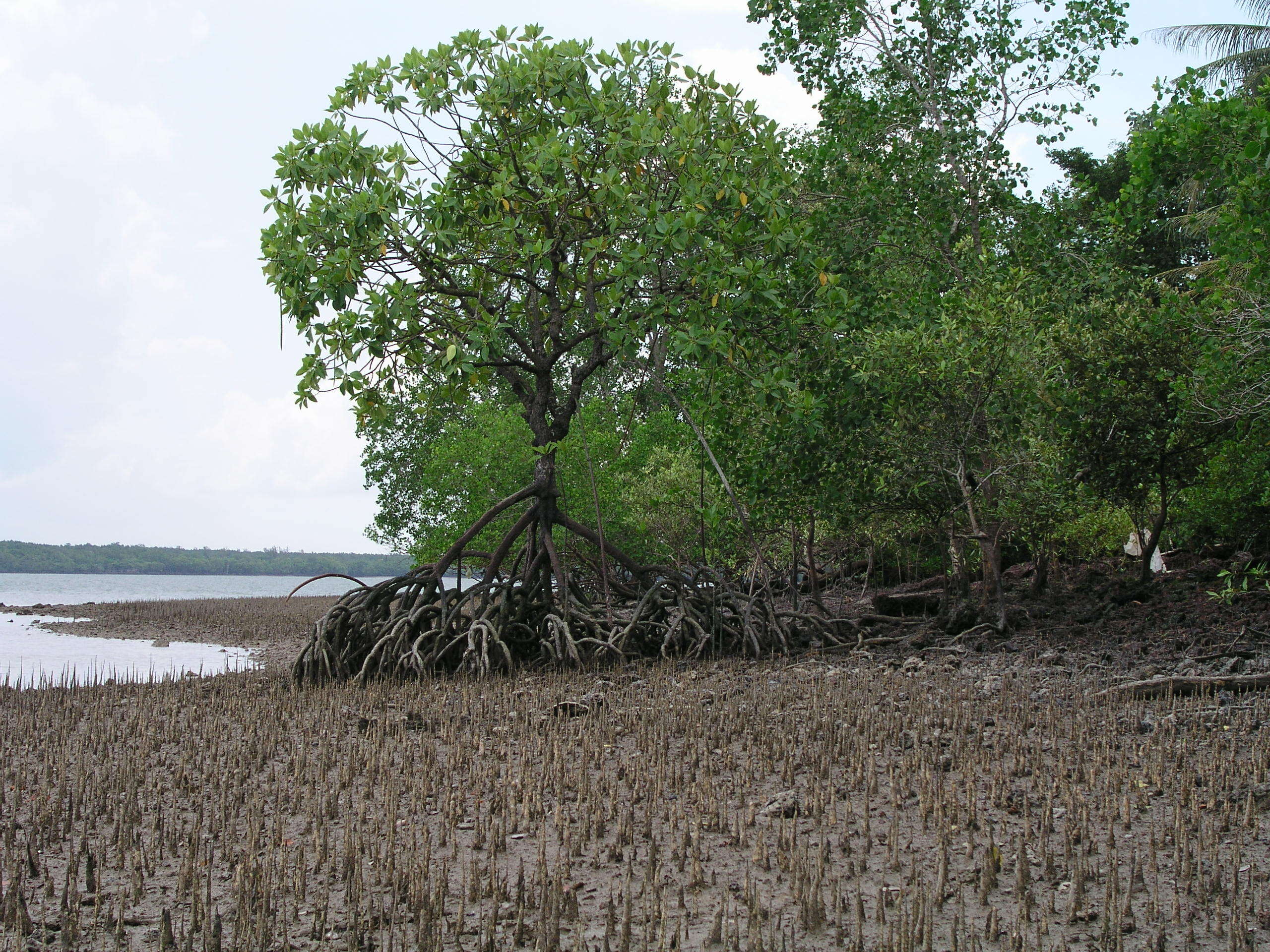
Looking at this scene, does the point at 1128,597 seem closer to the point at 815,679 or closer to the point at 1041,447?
the point at 1041,447

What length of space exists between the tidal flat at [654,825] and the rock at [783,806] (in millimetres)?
16

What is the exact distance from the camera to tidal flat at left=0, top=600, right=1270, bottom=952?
143 inches

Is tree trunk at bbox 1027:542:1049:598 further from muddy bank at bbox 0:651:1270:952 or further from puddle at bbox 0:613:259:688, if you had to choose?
→ puddle at bbox 0:613:259:688

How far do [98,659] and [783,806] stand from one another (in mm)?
15203

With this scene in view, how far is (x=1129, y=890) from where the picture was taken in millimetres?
3744

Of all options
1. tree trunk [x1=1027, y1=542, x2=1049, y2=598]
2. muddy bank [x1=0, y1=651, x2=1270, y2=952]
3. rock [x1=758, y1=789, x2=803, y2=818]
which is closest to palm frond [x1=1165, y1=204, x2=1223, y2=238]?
tree trunk [x1=1027, y1=542, x2=1049, y2=598]

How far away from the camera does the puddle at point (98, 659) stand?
1205 cm

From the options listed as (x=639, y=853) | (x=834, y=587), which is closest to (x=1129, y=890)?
(x=639, y=853)

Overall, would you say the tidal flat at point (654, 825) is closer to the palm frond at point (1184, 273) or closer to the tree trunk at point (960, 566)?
the tree trunk at point (960, 566)

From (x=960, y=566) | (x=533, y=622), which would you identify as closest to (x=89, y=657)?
(x=533, y=622)

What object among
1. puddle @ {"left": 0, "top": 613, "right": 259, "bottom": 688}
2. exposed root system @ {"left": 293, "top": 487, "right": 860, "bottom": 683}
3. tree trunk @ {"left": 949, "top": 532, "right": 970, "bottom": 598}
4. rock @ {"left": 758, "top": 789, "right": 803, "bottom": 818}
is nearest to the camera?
rock @ {"left": 758, "top": 789, "right": 803, "bottom": 818}

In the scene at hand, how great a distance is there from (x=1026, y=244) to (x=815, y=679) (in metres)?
7.67

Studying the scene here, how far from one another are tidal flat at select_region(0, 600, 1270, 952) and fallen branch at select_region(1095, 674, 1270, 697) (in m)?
0.14

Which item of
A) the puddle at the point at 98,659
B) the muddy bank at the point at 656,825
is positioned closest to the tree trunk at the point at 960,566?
the muddy bank at the point at 656,825
